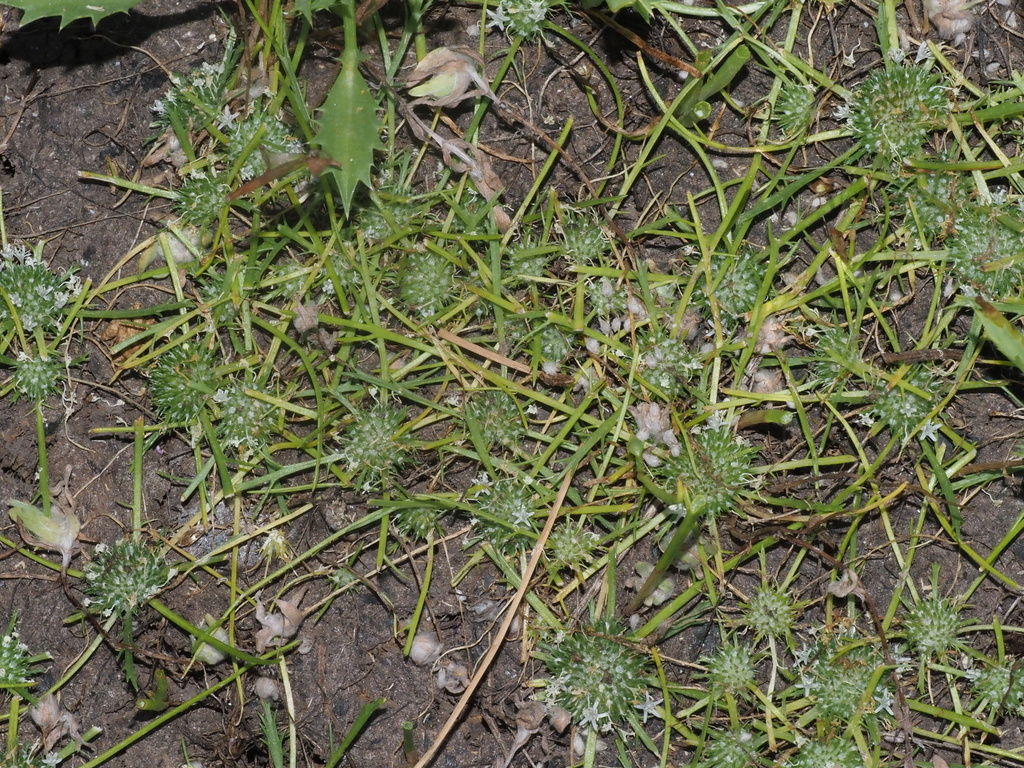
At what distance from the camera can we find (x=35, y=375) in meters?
2.74

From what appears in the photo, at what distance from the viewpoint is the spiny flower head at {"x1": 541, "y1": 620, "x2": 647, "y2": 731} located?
262cm

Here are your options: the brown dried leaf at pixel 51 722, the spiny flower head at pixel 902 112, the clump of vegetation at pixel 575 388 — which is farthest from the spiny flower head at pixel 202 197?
the spiny flower head at pixel 902 112

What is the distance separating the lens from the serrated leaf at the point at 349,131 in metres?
2.54

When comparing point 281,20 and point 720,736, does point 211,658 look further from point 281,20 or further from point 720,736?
point 281,20

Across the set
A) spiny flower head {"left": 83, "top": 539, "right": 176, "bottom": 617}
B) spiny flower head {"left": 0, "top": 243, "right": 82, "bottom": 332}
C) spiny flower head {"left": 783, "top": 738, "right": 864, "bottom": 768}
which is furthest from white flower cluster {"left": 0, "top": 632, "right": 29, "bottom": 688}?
spiny flower head {"left": 783, "top": 738, "right": 864, "bottom": 768}

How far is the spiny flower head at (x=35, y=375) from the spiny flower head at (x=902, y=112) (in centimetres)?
279

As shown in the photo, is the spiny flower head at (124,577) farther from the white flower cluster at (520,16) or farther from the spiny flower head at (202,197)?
the white flower cluster at (520,16)

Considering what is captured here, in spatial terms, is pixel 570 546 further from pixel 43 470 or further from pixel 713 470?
pixel 43 470

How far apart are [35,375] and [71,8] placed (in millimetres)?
1187

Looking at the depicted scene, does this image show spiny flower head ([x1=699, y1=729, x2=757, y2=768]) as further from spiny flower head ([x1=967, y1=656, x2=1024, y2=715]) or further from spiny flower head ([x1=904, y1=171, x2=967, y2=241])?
spiny flower head ([x1=904, y1=171, x2=967, y2=241])

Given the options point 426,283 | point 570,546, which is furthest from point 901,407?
point 426,283

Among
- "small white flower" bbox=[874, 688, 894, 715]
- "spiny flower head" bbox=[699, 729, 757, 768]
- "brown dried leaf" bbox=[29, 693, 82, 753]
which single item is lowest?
"brown dried leaf" bbox=[29, 693, 82, 753]

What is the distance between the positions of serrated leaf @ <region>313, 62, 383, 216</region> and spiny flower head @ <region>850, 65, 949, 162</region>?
1609 millimetres

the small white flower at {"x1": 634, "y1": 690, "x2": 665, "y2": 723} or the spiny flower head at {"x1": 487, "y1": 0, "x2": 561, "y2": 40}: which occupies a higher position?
the spiny flower head at {"x1": 487, "y1": 0, "x2": 561, "y2": 40}
